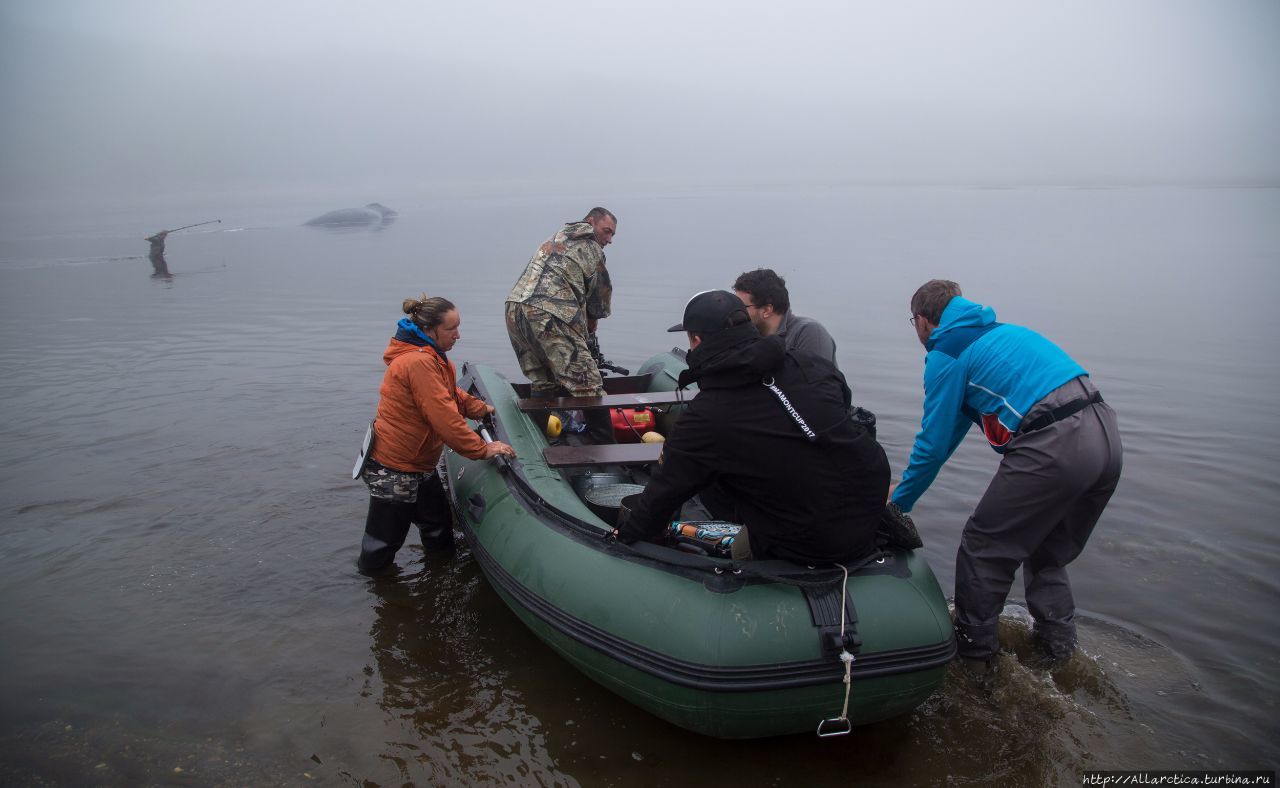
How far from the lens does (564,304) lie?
5.94 metres

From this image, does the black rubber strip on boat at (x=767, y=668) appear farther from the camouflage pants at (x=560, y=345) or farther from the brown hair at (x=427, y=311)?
the camouflage pants at (x=560, y=345)

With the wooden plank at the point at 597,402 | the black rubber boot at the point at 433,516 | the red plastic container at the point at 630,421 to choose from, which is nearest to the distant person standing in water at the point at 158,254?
the red plastic container at the point at 630,421

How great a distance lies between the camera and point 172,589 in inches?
200

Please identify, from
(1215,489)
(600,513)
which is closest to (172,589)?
(600,513)

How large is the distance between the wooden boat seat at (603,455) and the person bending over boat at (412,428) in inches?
12.4

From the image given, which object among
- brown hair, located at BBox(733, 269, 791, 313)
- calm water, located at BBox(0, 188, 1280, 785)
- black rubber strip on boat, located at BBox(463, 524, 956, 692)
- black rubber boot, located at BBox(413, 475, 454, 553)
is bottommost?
calm water, located at BBox(0, 188, 1280, 785)

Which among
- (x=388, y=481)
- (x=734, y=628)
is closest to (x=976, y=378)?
(x=734, y=628)

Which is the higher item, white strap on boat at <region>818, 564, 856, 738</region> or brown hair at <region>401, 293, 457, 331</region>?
brown hair at <region>401, 293, 457, 331</region>

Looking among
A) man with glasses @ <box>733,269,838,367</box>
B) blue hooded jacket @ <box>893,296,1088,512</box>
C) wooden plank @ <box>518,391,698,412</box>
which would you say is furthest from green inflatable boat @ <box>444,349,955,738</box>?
wooden plank @ <box>518,391,698,412</box>

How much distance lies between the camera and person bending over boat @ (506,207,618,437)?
233 inches

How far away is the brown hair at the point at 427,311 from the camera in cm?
450

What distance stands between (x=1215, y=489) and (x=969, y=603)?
13.1 ft

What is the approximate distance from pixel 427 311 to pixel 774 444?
2.28 meters

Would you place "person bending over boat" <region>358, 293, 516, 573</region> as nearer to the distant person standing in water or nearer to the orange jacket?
the orange jacket
